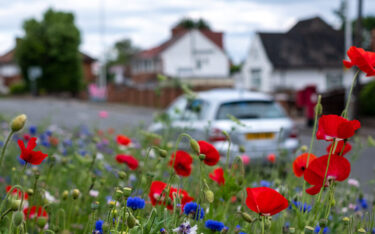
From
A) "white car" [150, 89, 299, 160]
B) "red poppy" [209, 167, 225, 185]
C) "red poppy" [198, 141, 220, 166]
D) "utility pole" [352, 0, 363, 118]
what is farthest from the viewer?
"utility pole" [352, 0, 363, 118]

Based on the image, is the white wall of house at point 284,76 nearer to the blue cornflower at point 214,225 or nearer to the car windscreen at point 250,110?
the car windscreen at point 250,110

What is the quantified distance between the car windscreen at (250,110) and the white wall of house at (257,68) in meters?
30.3

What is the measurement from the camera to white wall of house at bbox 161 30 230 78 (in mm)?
52875

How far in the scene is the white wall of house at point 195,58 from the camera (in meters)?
52.9

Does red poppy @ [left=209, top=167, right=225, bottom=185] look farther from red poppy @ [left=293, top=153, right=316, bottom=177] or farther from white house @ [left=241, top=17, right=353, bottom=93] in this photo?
white house @ [left=241, top=17, right=353, bottom=93]

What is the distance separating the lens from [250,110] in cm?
759

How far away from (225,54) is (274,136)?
46.9m

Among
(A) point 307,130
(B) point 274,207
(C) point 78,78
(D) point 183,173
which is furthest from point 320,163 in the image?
(C) point 78,78

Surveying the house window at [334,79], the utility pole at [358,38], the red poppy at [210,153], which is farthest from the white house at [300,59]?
the red poppy at [210,153]

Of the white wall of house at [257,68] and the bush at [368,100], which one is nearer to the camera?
the bush at [368,100]

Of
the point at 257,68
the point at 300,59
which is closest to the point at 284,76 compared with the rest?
the point at 300,59

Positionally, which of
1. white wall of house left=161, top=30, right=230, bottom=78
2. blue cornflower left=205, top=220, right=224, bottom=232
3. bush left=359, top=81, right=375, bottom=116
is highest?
blue cornflower left=205, top=220, right=224, bottom=232

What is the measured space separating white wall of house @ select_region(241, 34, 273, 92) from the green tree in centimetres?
1557

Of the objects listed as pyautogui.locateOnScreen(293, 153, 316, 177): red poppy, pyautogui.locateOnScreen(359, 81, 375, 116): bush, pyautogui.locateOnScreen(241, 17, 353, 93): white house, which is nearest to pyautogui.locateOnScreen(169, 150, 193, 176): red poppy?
pyautogui.locateOnScreen(293, 153, 316, 177): red poppy
